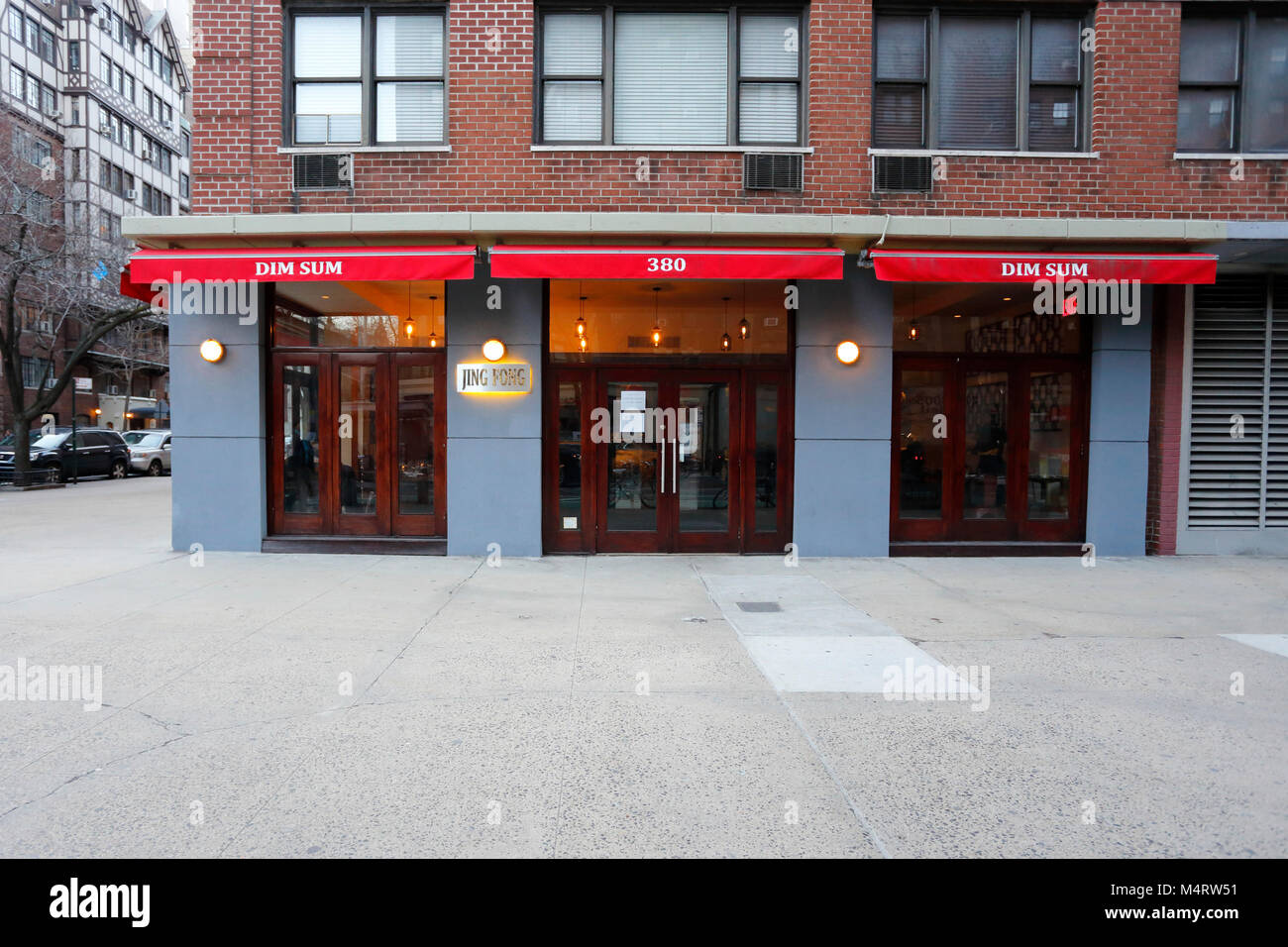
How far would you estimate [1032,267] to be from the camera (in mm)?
8828

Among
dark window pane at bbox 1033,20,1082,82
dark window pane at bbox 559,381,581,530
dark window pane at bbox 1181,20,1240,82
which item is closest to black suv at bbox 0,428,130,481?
dark window pane at bbox 559,381,581,530

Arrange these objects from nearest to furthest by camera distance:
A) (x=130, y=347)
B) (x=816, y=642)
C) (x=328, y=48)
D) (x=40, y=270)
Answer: (x=816, y=642) → (x=328, y=48) → (x=40, y=270) → (x=130, y=347)

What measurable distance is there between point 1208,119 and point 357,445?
11.8m

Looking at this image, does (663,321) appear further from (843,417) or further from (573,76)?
(573,76)

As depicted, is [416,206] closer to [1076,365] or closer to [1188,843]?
[1076,365]

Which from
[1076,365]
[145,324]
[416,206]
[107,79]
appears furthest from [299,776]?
[107,79]

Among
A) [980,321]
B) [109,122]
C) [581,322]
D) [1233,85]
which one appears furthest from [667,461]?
[109,122]

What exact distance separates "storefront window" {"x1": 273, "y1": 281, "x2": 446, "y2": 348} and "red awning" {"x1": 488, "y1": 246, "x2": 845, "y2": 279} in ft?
5.89

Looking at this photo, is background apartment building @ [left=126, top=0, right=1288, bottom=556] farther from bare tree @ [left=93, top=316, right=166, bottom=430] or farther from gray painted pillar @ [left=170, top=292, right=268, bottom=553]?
bare tree @ [left=93, top=316, right=166, bottom=430]

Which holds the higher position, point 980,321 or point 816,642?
point 980,321

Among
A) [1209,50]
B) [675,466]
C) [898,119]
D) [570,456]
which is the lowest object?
[675,466]

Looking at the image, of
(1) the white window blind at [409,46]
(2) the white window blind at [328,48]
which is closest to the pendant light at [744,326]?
(1) the white window blind at [409,46]

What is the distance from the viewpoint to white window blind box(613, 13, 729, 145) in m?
9.90

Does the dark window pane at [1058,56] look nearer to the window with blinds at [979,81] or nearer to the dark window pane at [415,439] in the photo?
the window with blinds at [979,81]
